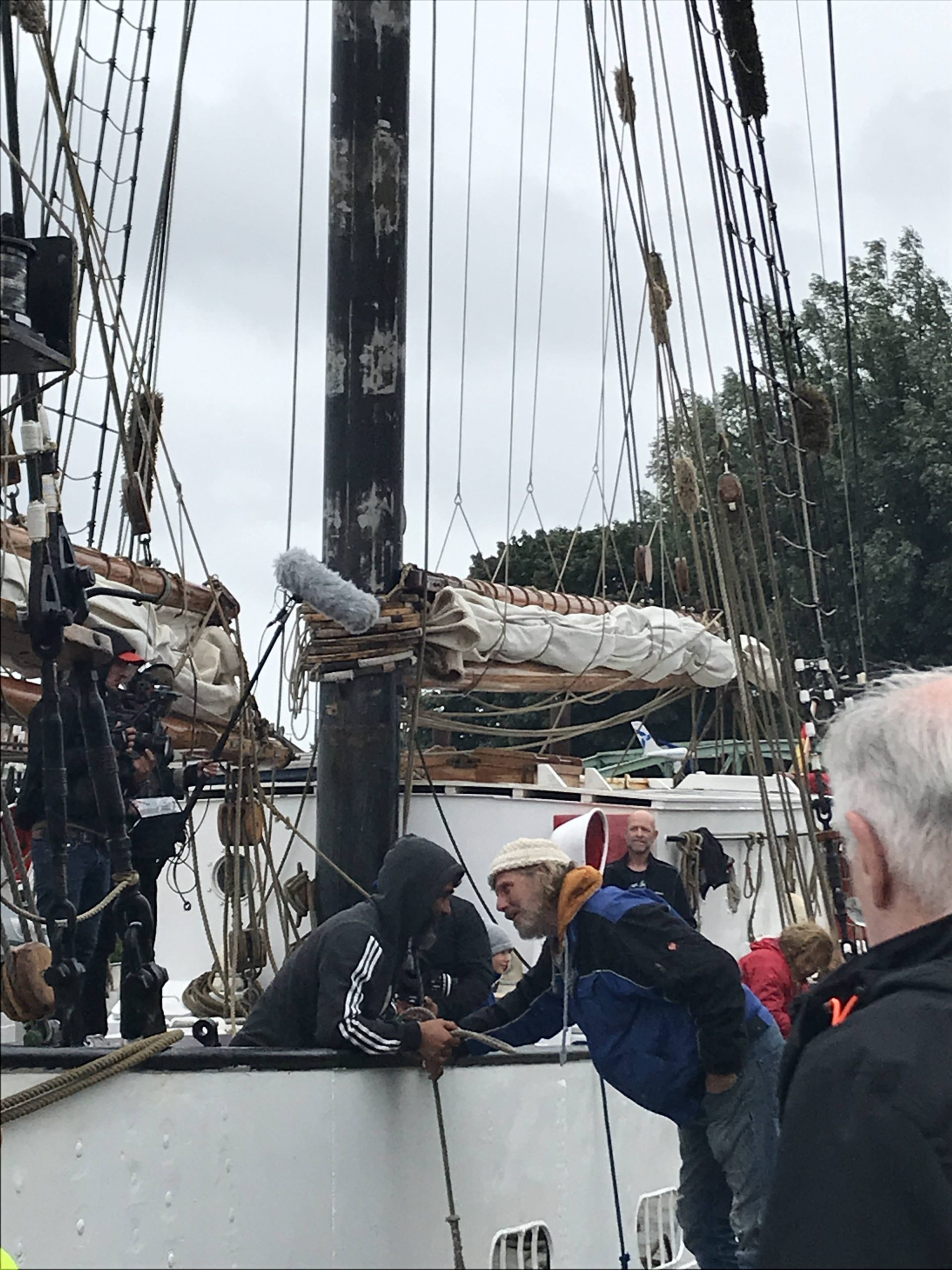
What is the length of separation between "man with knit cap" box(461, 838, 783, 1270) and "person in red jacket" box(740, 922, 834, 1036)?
3.39ft

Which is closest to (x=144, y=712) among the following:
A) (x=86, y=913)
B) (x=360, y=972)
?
(x=360, y=972)

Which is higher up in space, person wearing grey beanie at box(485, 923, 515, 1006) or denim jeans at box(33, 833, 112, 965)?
denim jeans at box(33, 833, 112, 965)

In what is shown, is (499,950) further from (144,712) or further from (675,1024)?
(675,1024)

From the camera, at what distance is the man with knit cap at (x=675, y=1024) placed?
360 centimetres

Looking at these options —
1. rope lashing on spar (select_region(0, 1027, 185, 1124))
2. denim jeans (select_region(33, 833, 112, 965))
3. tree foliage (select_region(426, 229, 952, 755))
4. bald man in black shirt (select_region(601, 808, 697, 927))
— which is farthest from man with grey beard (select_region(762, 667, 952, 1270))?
tree foliage (select_region(426, 229, 952, 755))

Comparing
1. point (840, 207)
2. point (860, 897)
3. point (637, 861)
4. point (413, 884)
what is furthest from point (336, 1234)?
point (840, 207)

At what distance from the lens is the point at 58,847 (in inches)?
116

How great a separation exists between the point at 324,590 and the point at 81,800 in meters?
1.24

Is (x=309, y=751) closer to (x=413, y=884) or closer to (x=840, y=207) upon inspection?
(x=413, y=884)

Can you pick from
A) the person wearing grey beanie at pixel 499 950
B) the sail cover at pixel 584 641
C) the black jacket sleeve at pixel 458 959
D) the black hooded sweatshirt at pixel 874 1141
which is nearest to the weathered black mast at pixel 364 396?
the black jacket sleeve at pixel 458 959

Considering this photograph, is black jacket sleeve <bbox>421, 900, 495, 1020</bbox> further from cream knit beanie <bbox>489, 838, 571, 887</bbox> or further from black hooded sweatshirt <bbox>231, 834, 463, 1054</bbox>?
cream knit beanie <bbox>489, 838, 571, 887</bbox>

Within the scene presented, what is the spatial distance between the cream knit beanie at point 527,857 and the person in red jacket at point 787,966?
1362mm

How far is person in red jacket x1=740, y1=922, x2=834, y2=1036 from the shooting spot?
4.89m

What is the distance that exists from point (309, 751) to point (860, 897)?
528 centimetres
